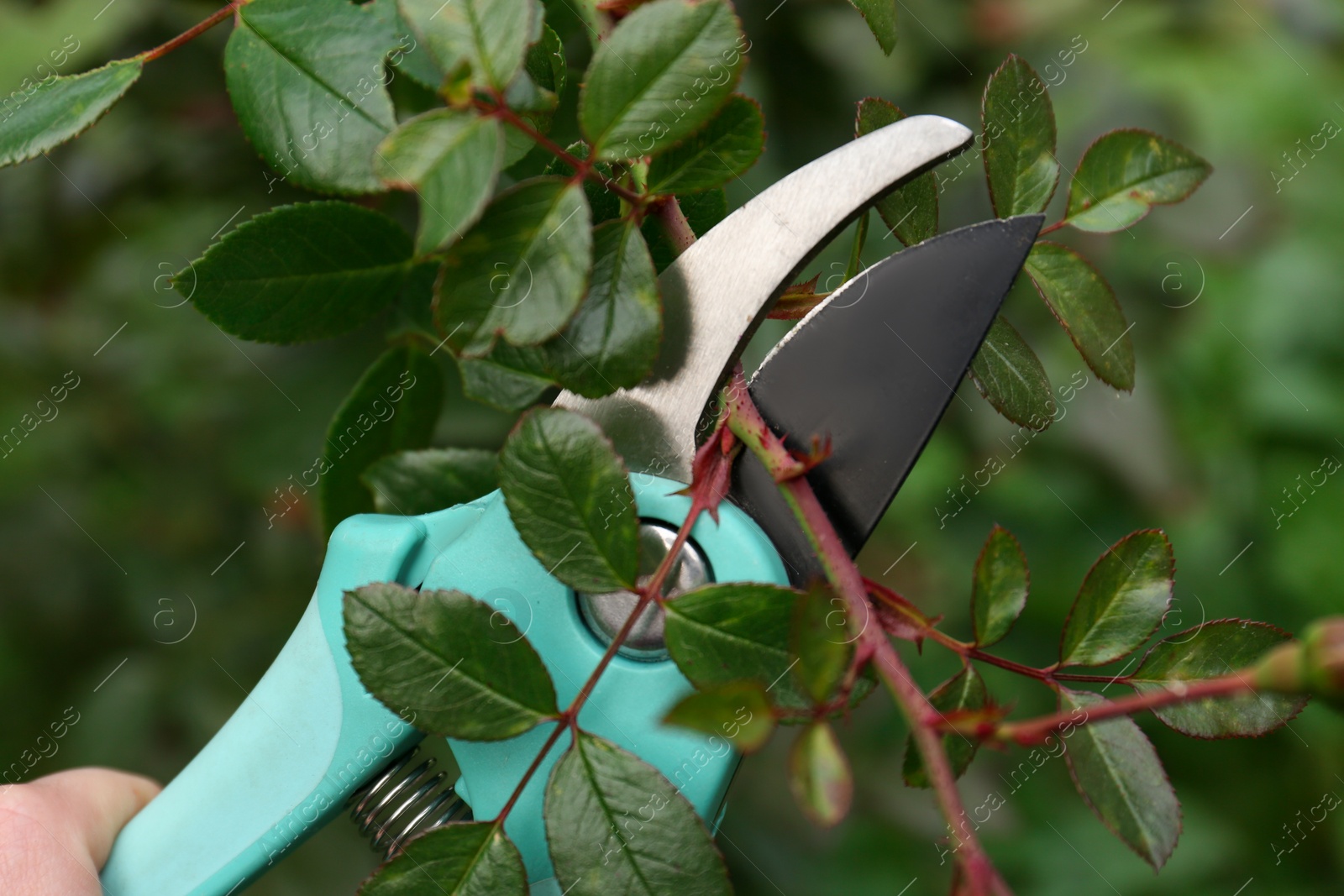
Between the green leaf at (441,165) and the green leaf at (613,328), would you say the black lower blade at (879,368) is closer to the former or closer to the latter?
the green leaf at (613,328)

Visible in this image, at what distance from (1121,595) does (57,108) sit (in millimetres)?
636

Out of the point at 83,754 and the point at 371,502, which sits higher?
the point at 371,502

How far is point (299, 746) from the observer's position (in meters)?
0.62

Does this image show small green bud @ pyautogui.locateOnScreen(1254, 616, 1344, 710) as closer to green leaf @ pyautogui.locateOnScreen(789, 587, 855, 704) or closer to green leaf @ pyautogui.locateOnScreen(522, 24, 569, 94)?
green leaf @ pyautogui.locateOnScreen(789, 587, 855, 704)

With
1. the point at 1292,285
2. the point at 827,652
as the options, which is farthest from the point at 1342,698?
the point at 1292,285

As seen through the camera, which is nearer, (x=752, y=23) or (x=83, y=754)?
(x=752, y=23)

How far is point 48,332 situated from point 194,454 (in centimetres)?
24

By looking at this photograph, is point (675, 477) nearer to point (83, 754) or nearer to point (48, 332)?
point (83, 754)

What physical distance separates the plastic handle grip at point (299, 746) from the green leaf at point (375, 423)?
0.12m

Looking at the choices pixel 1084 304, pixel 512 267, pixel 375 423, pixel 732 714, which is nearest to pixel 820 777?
pixel 732 714

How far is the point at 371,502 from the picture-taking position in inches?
29.4

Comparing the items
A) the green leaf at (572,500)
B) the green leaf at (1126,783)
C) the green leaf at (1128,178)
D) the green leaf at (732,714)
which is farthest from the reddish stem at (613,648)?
the green leaf at (1128,178)

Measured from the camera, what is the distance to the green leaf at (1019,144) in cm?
60

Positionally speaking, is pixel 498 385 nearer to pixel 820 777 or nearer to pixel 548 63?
pixel 548 63
